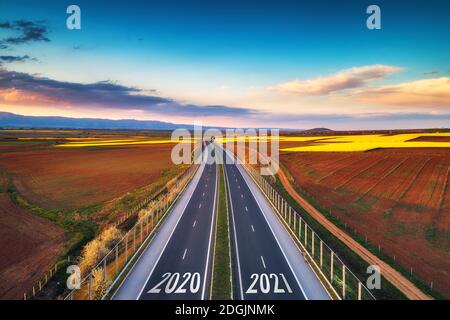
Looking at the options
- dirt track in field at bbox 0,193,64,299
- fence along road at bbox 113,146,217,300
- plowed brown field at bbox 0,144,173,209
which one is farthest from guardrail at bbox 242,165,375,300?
plowed brown field at bbox 0,144,173,209

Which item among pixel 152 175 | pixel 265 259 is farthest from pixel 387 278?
pixel 152 175

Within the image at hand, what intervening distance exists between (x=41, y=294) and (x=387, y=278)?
83.5ft

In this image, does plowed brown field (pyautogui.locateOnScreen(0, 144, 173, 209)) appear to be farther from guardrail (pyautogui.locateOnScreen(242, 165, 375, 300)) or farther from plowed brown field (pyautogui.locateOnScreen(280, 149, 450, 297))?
plowed brown field (pyautogui.locateOnScreen(280, 149, 450, 297))

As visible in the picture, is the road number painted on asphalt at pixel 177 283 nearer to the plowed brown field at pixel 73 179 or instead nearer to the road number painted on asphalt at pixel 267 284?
the road number painted on asphalt at pixel 267 284

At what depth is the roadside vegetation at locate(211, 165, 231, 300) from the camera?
1968cm

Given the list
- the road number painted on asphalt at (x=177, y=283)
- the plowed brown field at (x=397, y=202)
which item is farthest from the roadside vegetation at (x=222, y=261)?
the plowed brown field at (x=397, y=202)

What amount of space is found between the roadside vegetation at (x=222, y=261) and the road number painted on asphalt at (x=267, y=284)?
5.16 feet

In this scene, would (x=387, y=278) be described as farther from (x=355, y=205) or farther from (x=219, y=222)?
(x=355, y=205)

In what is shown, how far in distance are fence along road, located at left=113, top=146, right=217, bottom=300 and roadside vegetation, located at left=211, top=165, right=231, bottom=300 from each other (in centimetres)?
56

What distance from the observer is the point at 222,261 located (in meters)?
24.6

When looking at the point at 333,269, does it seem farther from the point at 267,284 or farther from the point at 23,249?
the point at 23,249

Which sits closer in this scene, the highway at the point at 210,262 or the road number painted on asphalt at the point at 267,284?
the highway at the point at 210,262

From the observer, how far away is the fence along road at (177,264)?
19.3m
